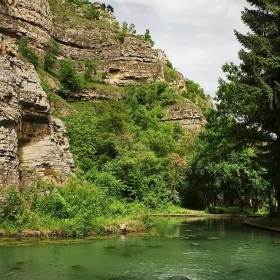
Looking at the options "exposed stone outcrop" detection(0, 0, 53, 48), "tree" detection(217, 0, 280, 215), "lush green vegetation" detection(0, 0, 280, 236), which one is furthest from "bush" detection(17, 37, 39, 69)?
"tree" detection(217, 0, 280, 215)

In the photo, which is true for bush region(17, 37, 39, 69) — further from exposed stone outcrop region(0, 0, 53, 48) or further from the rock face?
the rock face

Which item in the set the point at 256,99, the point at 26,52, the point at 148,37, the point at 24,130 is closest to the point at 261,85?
the point at 256,99

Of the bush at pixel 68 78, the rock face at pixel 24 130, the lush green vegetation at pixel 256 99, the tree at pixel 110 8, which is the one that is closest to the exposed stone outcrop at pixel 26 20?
the bush at pixel 68 78

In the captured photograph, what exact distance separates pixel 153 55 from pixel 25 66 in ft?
183

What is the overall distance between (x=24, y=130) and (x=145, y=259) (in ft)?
53.6

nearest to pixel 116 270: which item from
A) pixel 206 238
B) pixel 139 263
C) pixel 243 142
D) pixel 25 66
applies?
pixel 139 263

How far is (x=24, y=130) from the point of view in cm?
2881

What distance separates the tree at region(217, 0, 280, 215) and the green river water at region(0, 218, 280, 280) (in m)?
7.29

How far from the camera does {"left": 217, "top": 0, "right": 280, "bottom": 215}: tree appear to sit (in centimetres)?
2333

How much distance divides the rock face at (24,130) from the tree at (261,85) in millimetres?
13201

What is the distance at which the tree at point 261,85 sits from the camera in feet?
76.5

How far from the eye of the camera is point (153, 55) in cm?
8294

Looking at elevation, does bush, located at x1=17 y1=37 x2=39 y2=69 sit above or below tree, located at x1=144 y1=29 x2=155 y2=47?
below

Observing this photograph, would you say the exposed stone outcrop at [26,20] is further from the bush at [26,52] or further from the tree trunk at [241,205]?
the tree trunk at [241,205]
